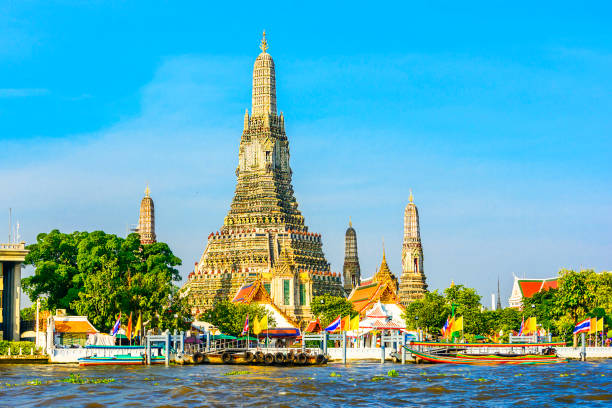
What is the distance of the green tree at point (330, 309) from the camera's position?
111 meters

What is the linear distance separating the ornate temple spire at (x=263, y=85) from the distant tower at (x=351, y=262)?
104ft

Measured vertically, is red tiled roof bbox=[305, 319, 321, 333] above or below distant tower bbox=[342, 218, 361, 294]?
below

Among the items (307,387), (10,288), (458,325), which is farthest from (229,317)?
(307,387)

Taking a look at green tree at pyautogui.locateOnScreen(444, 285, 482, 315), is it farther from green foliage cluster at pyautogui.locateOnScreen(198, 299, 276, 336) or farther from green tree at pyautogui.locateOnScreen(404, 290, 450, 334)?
green foliage cluster at pyautogui.locateOnScreen(198, 299, 276, 336)

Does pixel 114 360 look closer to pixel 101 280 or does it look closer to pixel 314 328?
pixel 101 280

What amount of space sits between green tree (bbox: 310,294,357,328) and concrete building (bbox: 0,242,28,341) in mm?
34411

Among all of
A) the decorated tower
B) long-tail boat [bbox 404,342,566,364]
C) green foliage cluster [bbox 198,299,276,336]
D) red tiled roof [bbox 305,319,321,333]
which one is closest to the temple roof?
green foliage cluster [bbox 198,299,276,336]

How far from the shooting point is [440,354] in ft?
273

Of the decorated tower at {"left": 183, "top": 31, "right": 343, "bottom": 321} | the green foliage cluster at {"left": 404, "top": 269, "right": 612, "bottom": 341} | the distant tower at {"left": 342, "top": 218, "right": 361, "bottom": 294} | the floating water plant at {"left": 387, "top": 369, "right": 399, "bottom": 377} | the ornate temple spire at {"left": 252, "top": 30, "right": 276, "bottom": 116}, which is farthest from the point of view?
the distant tower at {"left": 342, "top": 218, "right": 361, "bottom": 294}

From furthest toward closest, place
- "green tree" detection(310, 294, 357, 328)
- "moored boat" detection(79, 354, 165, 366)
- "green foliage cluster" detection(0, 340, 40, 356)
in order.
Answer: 1. "green tree" detection(310, 294, 357, 328)
2. "green foliage cluster" detection(0, 340, 40, 356)
3. "moored boat" detection(79, 354, 165, 366)

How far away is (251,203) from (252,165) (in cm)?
558

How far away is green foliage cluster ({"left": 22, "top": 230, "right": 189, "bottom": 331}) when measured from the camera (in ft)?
292

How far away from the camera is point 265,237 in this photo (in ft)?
448

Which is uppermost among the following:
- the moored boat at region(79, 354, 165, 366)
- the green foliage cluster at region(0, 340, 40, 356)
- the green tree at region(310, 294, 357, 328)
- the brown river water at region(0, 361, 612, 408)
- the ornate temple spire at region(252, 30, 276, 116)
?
the ornate temple spire at region(252, 30, 276, 116)
